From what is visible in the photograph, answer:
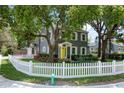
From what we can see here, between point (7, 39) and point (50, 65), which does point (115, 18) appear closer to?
point (50, 65)

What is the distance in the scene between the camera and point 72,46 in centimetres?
2388

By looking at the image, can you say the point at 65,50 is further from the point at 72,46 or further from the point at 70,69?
the point at 70,69

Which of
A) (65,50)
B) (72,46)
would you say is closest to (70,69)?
(65,50)

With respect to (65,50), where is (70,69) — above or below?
below

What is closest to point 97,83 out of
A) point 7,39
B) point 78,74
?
point 78,74

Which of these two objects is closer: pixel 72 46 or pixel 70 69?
pixel 70 69

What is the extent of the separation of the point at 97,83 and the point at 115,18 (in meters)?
2.97

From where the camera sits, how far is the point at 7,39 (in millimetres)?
27844

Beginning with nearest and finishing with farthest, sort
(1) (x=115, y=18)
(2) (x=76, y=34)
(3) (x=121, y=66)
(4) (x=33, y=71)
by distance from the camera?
(1) (x=115, y=18) < (4) (x=33, y=71) < (3) (x=121, y=66) < (2) (x=76, y=34)

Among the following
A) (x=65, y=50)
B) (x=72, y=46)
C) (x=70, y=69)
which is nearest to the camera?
(x=70, y=69)

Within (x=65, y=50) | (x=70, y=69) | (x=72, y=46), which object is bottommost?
(x=70, y=69)

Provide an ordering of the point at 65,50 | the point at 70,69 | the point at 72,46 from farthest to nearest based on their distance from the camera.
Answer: the point at 72,46, the point at 65,50, the point at 70,69

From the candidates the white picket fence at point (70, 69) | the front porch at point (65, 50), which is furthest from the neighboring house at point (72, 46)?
the white picket fence at point (70, 69)
